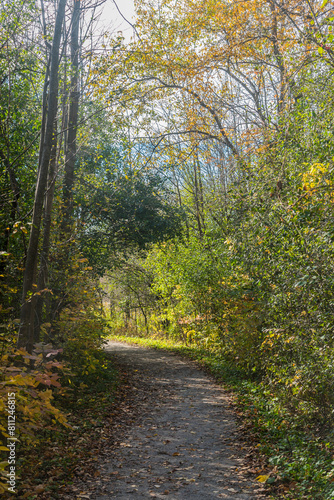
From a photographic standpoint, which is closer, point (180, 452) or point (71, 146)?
point (180, 452)

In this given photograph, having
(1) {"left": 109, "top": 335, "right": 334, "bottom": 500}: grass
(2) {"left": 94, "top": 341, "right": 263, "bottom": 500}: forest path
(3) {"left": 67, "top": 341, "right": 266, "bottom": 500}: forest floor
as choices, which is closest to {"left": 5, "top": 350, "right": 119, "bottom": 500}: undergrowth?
(3) {"left": 67, "top": 341, "right": 266, "bottom": 500}: forest floor

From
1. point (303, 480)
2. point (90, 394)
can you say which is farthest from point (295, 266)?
point (90, 394)

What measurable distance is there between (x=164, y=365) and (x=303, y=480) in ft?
30.8

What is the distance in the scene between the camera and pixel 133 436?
6703 mm

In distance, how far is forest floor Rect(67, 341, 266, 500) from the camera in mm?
4680

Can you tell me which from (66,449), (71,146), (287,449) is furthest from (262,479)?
(71,146)

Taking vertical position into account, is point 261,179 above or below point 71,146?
below

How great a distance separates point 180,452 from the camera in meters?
5.94

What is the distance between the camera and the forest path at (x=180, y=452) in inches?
184

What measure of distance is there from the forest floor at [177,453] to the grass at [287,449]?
211mm

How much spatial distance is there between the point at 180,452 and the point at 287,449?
62.6 inches

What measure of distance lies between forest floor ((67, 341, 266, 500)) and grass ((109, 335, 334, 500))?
0.21 metres

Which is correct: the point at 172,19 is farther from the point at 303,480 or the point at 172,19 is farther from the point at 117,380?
the point at 303,480

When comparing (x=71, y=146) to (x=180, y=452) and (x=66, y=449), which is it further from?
(x=180, y=452)
